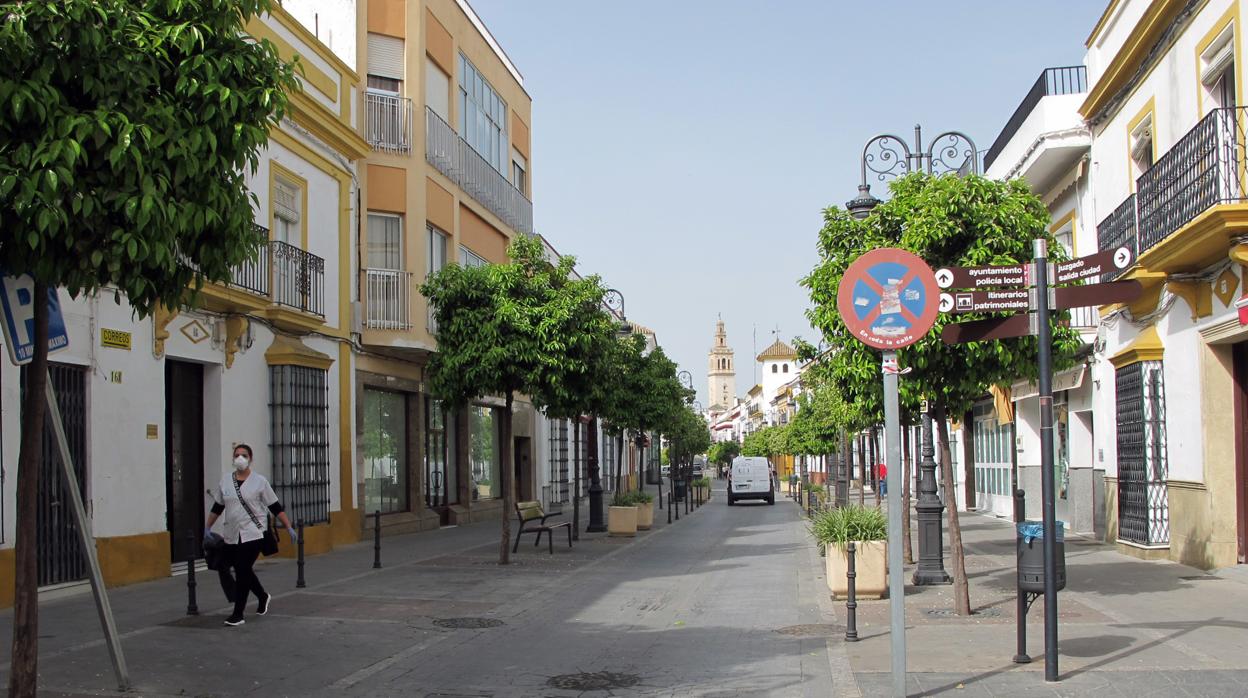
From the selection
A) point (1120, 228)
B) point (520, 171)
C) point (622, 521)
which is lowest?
point (622, 521)

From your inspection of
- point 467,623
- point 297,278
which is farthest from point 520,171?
point 467,623

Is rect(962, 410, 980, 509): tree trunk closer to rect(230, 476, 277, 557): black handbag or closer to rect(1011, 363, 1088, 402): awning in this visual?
rect(1011, 363, 1088, 402): awning

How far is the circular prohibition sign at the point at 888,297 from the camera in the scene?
289 inches

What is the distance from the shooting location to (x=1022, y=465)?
2516 cm

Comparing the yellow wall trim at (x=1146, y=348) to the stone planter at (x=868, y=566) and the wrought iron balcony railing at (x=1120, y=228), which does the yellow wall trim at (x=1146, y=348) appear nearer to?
the wrought iron balcony railing at (x=1120, y=228)

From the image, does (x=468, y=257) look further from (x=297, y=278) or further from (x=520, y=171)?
(x=297, y=278)

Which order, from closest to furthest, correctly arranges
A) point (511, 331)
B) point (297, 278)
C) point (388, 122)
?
point (511, 331)
point (297, 278)
point (388, 122)

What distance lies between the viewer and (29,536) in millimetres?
6578

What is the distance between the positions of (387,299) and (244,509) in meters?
11.8

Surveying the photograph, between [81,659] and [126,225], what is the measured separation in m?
4.51

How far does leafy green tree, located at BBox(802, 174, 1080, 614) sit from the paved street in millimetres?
2707

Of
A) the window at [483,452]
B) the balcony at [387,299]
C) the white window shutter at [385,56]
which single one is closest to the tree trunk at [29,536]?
the balcony at [387,299]

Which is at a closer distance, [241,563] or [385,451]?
[241,563]

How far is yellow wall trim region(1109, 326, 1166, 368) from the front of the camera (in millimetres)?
15820
